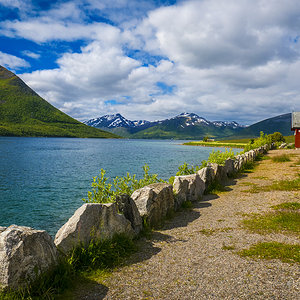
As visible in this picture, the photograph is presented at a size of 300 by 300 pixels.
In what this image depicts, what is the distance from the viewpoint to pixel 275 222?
33.9 feet

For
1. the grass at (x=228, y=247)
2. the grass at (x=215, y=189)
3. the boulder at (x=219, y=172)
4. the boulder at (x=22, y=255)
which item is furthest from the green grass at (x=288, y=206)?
the boulder at (x=22, y=255)

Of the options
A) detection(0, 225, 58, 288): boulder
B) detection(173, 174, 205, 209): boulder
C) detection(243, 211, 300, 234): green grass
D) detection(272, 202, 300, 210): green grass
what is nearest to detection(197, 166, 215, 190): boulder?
detection(173, 174, 205, 209): boulder

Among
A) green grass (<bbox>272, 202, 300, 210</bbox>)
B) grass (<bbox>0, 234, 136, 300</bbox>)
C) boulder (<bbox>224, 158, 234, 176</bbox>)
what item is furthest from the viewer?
boulder (<bbox>224, 158, 234, 176</bbox>)

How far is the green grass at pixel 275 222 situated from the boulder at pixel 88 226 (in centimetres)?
590

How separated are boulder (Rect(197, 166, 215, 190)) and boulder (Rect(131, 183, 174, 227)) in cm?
612

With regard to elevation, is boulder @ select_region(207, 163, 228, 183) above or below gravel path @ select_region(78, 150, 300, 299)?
above

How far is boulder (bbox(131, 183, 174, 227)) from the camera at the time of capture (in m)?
10.3

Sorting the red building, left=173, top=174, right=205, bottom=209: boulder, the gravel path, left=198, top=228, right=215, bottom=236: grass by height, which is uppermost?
the red building

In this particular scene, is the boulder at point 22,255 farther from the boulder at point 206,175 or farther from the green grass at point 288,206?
the boulder at point 206,175

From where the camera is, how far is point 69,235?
22.8ft

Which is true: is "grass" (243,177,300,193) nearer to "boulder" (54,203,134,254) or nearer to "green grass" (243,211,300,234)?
"green grass" (243,211,300,234)

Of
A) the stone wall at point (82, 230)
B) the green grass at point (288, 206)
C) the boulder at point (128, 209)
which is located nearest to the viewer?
the stone wall at point (82, 230)

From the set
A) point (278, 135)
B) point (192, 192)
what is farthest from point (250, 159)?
point (278, 135)

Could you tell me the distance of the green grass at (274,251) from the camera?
7185 millimetres
